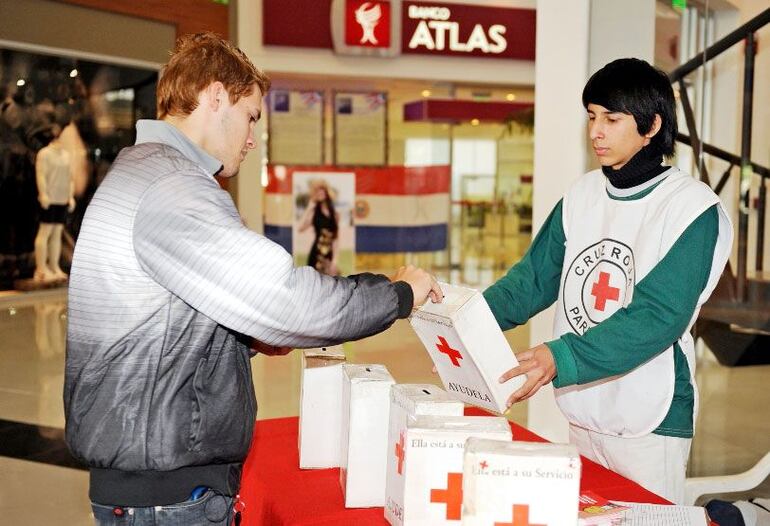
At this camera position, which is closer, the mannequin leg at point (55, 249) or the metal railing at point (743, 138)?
the metal railing at point (743, 138)

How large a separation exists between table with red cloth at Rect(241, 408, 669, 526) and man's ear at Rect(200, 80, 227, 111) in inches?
33.4

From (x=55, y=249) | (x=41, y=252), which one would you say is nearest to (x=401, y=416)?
(x=41, y=252)

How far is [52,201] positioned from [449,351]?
34.3 ft

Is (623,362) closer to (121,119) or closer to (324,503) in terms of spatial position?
(324,503)

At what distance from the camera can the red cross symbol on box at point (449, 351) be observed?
189 centimetres

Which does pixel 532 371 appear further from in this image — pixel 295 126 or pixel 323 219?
pixel 295 126

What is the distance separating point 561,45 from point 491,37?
27.0 ft

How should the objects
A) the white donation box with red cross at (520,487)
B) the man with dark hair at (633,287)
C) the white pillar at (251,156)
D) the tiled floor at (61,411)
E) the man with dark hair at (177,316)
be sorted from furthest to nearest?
the white pillar at (251,156), the tiled floor at (61,411), the man with dark hair at (633,287), the man with dark hair at (177,316), the white donation box with red cross at (520,487)

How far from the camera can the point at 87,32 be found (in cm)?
1139

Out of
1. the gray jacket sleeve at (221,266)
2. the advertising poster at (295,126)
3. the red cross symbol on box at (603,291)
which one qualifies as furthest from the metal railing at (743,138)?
the advertising poster at (295,126)

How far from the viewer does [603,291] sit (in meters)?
2.26

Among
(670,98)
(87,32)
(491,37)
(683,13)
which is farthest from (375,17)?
(670,98)

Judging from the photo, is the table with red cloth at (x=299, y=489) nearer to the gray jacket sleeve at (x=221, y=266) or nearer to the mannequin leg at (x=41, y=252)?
the gray jacket sleeve at (x=221, y=266)

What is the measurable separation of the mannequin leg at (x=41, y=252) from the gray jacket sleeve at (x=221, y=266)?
412 inches
